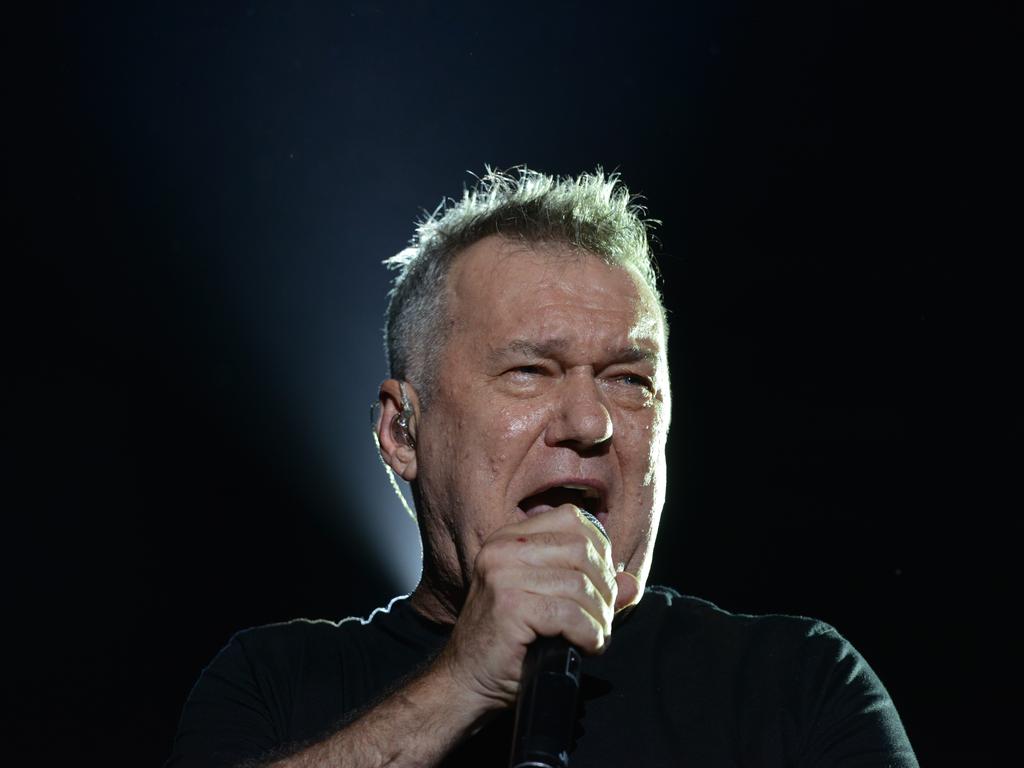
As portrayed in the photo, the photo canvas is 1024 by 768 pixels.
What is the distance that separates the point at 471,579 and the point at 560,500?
36 cm

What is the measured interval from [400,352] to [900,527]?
1.91m

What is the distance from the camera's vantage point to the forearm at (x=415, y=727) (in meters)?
1.47

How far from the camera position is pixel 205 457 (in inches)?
119

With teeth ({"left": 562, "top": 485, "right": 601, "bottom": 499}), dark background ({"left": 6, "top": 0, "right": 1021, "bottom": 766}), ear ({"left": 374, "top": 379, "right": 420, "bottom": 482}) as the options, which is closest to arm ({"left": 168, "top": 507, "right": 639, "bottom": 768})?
teeth ({"left": 562, "top": 485, "right": 601, "bottom": 499})

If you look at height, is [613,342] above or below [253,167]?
below

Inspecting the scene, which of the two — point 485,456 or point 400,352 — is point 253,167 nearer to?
point 400,352

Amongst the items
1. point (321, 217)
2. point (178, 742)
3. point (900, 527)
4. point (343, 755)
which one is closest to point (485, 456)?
point (343, 755)

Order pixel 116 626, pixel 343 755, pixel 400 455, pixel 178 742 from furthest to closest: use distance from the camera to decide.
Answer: pixel 116 626
pixel 400 455
pixel 178 742
pixel 343 755

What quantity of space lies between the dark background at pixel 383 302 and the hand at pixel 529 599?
147 cm

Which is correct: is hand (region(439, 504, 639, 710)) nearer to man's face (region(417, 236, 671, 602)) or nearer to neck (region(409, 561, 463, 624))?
man's face (region(417, 236, 671, 602))

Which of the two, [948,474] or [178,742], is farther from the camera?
[948,474]

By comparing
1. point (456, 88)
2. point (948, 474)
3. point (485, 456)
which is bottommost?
point (485, 456)

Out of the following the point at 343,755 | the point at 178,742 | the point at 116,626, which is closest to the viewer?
the point at 343,755

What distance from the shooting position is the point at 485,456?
1.88m
